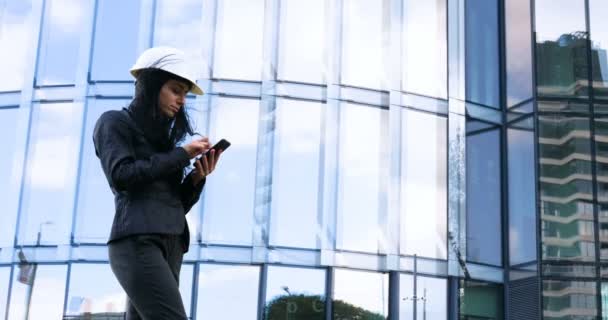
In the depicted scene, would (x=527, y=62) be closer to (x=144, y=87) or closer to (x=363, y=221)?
(x=363, y=221)

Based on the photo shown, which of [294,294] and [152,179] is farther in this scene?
[294,294]

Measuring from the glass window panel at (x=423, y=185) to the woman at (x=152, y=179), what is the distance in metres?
14.1

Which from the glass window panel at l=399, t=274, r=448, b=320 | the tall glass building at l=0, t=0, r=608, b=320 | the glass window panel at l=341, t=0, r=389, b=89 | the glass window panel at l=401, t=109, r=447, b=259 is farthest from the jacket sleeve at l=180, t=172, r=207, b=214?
the glass window panel at l=341, t=0, r=389, b=89

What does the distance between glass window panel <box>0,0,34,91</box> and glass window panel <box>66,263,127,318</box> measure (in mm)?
3686

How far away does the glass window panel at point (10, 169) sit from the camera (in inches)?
654

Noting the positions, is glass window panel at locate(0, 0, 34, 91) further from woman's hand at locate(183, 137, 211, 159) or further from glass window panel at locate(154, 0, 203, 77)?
woman's hand at locate(183, 137, 211, 159)

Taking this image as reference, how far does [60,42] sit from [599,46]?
960 centimetres

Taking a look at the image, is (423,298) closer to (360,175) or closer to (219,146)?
(360,175)

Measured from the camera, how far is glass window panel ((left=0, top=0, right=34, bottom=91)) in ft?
56.9

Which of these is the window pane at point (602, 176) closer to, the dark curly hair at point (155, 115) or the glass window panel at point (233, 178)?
the glass window panel at point (233, 178)

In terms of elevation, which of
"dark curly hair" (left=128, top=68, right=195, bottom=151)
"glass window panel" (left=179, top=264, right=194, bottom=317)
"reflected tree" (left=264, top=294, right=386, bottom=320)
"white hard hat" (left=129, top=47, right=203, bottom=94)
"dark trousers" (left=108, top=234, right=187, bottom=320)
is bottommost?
"dark trousers" (left=108, top=234, right=187, bottom=320)

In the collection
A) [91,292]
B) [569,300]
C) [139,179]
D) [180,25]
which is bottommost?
[139,179]

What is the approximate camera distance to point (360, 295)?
53.4 ft

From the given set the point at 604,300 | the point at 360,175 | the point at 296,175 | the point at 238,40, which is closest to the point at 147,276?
the point at 296,175
